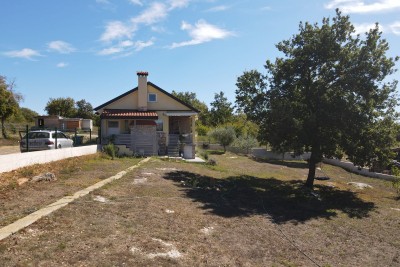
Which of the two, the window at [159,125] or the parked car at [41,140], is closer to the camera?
the parked car at [41,140]

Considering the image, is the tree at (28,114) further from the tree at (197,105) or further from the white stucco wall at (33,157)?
the white stucco wall at (33,157)

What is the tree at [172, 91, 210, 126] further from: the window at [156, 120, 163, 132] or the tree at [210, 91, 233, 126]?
the window at [156, 120, 163, 132]

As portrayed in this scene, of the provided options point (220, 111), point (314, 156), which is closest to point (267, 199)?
point (314, 156)

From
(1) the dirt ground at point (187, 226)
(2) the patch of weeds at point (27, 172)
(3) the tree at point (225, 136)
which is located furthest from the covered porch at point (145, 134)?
(2) the patch of weeds at point (27, 172)

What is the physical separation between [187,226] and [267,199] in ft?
25.7

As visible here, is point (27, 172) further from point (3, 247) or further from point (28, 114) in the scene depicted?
point (28, 114)

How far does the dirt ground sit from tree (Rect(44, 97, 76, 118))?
68322 millimetres

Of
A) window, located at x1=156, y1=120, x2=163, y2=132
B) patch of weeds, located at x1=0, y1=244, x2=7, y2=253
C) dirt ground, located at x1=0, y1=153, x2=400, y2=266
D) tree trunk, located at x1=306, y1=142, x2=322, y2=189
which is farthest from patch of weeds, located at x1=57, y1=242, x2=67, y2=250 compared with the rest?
window, located at x1=156, y1=120, x2=163, y2=132

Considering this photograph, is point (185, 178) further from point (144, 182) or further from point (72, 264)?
point (72, 264)

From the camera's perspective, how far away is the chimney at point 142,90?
1200 inches

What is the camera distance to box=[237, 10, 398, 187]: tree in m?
19.3

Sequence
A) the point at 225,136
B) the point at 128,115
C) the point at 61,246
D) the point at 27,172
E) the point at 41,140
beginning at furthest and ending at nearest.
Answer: the point at 225,136 → the point at 128,115 → the point at 41,140 → the point at 27,172 → the point at 61,246

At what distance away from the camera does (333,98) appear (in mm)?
19609

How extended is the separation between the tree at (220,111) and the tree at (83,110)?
31.7 metres
